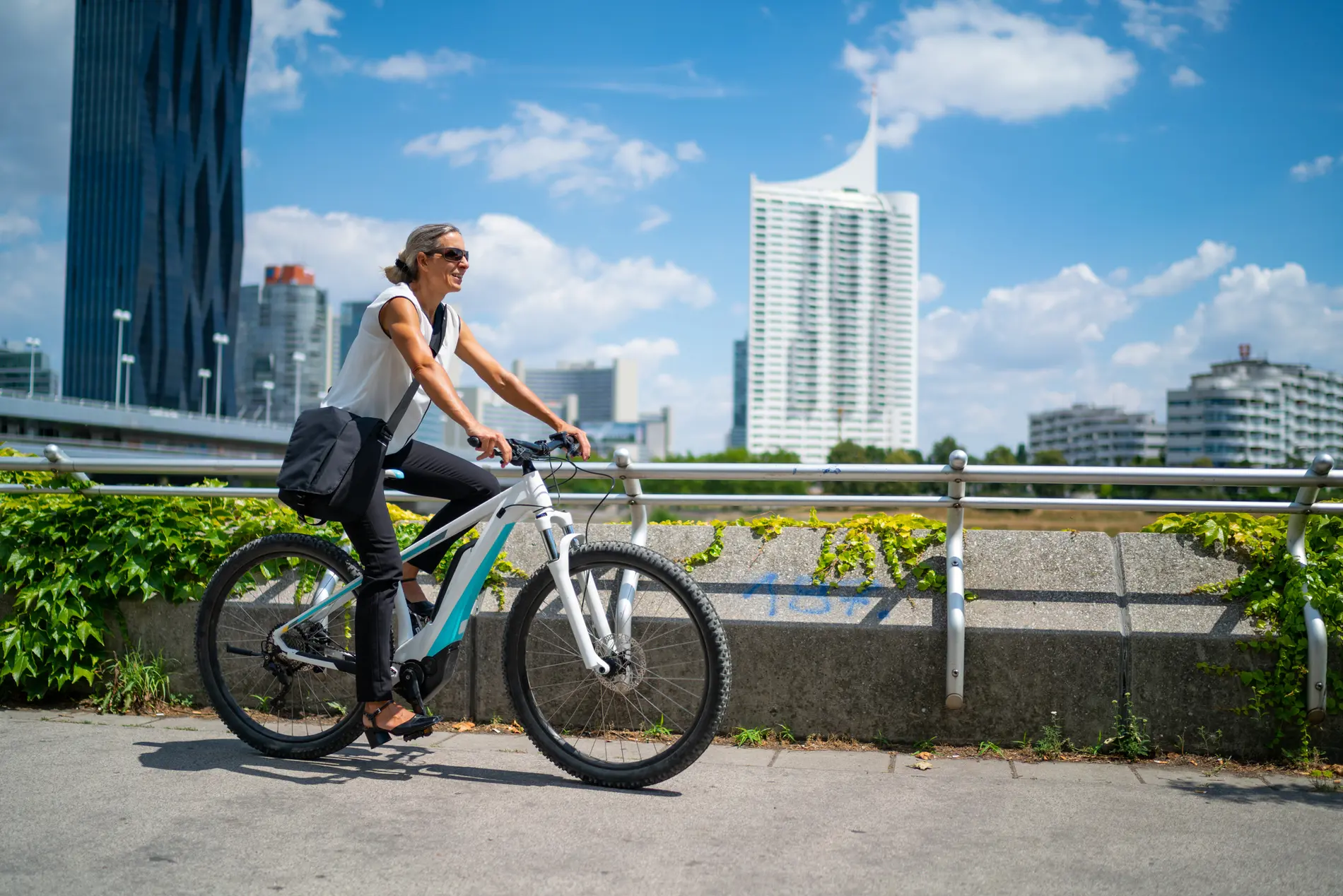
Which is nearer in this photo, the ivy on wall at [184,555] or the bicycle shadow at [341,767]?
the bicycle shadow at [341,767]

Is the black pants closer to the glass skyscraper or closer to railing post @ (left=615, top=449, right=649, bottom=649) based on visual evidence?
railing post @ (left=615, top=449, right=649, bottom=649)

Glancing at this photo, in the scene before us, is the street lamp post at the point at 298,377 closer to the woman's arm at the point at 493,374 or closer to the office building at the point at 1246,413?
the woman's arm at the point at 493,374

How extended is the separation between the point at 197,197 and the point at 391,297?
407 feet

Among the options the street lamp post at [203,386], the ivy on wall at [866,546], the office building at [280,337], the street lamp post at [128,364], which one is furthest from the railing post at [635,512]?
the office building at [280,337]

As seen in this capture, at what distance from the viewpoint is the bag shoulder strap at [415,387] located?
Result: 4355mm

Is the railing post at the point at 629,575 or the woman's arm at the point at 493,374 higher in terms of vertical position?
the woman's arm at the point at 493,374

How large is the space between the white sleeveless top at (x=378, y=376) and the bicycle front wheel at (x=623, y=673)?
0.86 meters

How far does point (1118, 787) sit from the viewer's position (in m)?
4.07

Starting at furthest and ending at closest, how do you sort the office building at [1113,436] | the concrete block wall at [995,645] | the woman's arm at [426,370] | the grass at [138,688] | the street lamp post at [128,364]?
the office building at [1113,436] → the street lamp post at [128,364] → the grass at [138,688] → the concrete block wall at [995,645] → the woman's arm at [426,370]

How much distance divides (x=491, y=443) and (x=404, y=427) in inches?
24.5

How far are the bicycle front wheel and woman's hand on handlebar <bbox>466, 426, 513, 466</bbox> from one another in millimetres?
456

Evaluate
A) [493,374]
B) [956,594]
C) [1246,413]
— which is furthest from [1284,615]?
[1246,413]

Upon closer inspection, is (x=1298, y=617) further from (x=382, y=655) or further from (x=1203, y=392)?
(x=1203, y=392)

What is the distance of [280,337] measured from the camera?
194250mm
